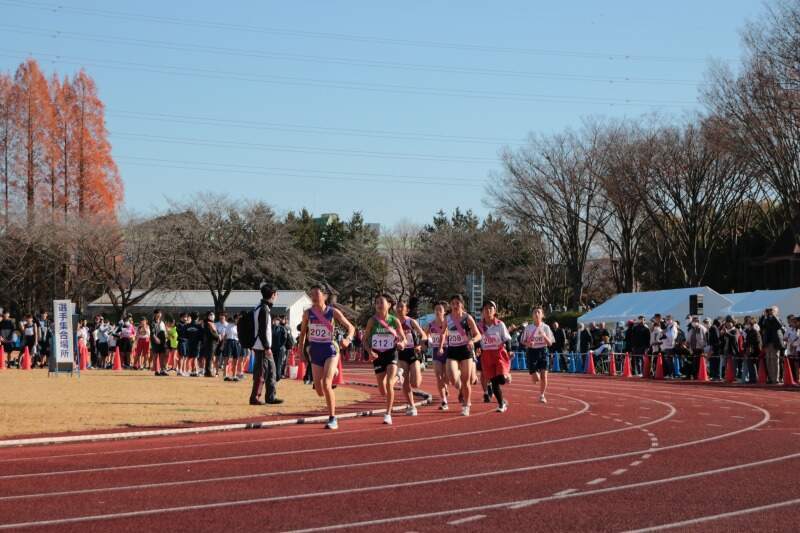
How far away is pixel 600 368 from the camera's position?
42188 mm

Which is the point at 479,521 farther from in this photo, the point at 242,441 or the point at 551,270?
the point at 551,270

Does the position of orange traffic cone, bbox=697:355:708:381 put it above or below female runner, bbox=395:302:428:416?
below

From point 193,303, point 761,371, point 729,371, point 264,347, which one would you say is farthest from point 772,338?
point 193,303

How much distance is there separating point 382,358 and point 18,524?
952cm

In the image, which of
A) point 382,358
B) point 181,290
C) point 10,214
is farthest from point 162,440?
point 181,290

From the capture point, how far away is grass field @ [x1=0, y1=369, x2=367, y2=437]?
51.9 ft

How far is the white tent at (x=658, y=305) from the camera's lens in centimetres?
4404

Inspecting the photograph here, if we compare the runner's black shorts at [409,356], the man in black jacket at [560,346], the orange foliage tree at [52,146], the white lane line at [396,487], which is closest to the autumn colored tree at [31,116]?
the orange foliage tree at [52,146]

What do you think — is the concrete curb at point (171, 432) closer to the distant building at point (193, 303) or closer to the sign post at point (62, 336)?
the sign post at point (62, 336)

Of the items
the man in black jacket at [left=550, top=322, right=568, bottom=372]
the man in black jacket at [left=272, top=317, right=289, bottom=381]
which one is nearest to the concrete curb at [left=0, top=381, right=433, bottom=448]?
the man in black jacket at [left=272, top=317, right=289, bottom=381]

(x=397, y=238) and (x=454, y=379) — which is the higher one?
(x=397, y=238)

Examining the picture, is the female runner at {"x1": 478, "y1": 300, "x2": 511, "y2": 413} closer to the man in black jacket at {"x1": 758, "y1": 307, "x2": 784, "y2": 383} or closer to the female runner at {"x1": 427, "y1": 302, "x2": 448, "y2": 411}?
the female runner at {"x1": 427, "y1": 302, "x2": 448, "y2": 411}

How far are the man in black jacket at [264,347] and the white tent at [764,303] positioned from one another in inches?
993

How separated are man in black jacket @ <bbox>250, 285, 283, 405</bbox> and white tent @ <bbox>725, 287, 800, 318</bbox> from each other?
82.8ft
